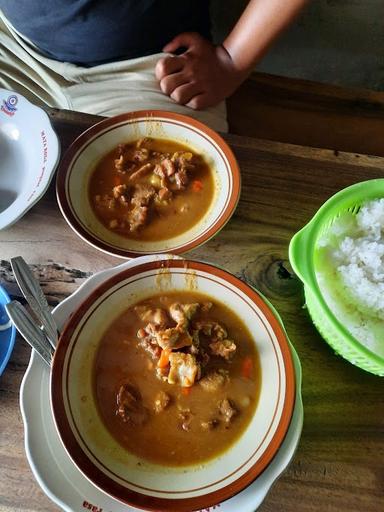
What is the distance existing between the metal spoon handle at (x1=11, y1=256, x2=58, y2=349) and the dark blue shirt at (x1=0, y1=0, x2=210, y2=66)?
727 millimetres

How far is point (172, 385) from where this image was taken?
0.92 m

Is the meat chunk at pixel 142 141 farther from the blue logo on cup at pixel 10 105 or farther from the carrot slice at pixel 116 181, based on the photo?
the blue logo on cup at pixel 10 105

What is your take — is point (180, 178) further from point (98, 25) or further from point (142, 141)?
point (98, 25)

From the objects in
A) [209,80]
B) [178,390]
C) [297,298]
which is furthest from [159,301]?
[209,80]

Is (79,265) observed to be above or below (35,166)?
below

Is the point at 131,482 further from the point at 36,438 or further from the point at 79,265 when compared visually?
the point at 79,265

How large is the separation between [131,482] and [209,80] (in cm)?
109

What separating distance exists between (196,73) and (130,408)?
0.96 meters

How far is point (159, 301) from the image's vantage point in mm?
993

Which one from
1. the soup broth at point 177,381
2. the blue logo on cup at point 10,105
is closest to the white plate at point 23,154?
the blue logo on cup at point 10,105

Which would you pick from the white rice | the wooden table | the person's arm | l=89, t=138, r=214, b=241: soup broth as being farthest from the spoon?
the person's arm

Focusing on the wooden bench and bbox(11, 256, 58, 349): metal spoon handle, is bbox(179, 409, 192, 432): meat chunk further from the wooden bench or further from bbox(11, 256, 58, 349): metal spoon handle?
the wooden bench

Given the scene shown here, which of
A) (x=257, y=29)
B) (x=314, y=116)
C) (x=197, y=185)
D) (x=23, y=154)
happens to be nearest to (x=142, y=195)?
(x=197, y=185)

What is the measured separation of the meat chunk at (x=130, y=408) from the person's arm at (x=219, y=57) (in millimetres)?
872
